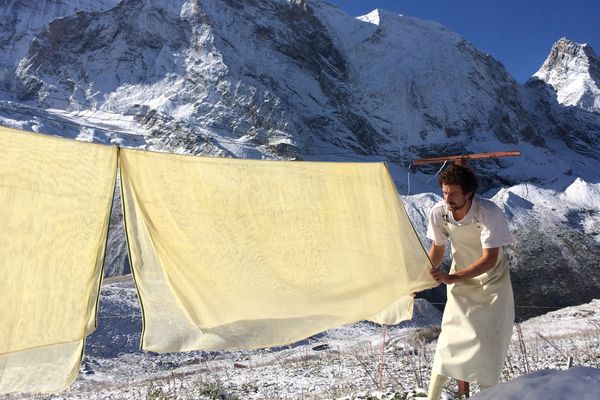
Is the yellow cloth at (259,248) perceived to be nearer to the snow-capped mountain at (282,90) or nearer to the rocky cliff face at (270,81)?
the snow-capped mountain at (282,90)

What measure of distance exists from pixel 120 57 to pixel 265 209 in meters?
101

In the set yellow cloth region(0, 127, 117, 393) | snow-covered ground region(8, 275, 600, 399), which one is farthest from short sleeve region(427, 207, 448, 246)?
yellow cloth region(0, 127, 117, 393)

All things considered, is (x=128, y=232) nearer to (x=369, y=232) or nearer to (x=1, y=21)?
(x=369, y=232)

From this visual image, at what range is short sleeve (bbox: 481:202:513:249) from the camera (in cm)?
313

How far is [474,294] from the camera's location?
3.27 meters

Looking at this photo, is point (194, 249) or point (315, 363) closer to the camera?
point (194, 249)

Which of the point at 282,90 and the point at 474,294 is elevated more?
the point at 282,90

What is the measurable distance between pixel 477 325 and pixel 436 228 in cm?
67

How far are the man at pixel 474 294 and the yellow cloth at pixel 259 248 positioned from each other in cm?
51

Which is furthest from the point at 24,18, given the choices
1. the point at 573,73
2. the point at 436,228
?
the point at 573,73

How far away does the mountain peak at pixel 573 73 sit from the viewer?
120 m

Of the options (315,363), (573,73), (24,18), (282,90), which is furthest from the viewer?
(573,73)

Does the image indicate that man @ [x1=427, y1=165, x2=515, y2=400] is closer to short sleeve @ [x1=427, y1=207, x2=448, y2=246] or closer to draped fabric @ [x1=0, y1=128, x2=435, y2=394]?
short sleeve @ [x1=427, y1=207, x2=448, y2=246]

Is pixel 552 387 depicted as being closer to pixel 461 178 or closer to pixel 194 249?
pixel 461 178
